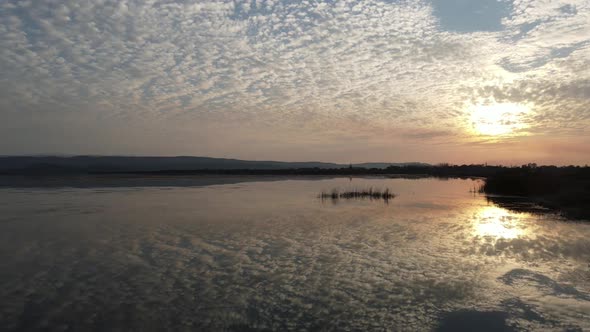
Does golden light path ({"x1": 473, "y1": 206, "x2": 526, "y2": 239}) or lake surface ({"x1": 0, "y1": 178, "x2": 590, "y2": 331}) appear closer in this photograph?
lake surface ({"x1": 0, "y1": 178, "x2": 590, "y2": 331})

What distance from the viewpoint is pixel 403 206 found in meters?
29.8

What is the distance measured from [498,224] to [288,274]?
14.2m

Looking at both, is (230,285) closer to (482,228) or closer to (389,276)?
(389,276)

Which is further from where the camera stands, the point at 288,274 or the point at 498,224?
the point at 498,224

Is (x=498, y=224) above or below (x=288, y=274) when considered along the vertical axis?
above

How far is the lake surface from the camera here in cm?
829

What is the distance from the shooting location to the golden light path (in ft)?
59.9

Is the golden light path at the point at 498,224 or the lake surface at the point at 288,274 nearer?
the lake surface at the point at 288,274

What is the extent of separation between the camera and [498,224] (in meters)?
21.1

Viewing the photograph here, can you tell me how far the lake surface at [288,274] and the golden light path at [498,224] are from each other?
13 cm

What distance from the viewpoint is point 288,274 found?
11406 mm

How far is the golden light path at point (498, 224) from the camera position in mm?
18250

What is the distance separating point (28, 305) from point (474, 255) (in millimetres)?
12678

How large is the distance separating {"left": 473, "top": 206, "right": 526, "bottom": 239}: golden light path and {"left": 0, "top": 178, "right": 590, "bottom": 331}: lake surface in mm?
134
